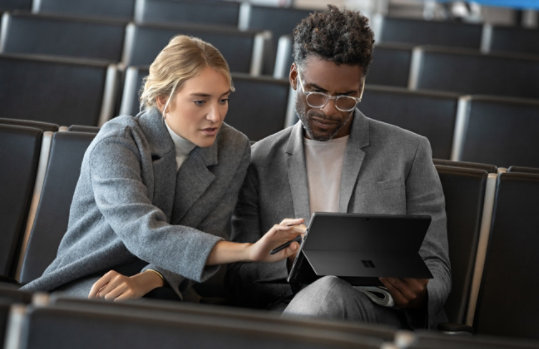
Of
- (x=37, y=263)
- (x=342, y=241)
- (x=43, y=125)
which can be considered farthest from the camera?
(x=43, y=125)

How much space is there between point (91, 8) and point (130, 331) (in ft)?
15.5

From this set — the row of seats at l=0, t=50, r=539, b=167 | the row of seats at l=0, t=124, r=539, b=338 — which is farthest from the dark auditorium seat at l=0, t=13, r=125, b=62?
the row of seats at l=0, t=124, r=539, b=338

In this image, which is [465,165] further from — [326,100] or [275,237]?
[275,237]

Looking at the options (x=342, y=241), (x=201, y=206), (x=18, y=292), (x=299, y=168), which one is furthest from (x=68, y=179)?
(x=18, y=292)

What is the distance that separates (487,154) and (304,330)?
210 centimetres

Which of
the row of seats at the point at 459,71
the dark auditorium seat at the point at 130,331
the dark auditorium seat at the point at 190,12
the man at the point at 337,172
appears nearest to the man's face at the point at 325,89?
the man at the point at 337,172

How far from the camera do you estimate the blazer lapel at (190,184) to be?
2133 millimetres

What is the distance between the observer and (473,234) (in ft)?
7.14

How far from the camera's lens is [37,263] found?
225cm

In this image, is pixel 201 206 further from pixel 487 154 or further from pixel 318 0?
pixel 318 0

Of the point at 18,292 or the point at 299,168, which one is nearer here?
the point at 18,292

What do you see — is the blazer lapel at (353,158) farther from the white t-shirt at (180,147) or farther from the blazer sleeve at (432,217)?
the white t-shirt at (180,147)

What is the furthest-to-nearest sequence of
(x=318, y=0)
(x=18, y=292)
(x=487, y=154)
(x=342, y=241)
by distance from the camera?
(x=318, y=0), (x=487, y=154), (x=342, y=241), (x=18, y=292)

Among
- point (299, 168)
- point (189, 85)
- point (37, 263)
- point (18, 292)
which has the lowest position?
point (37, 263)
